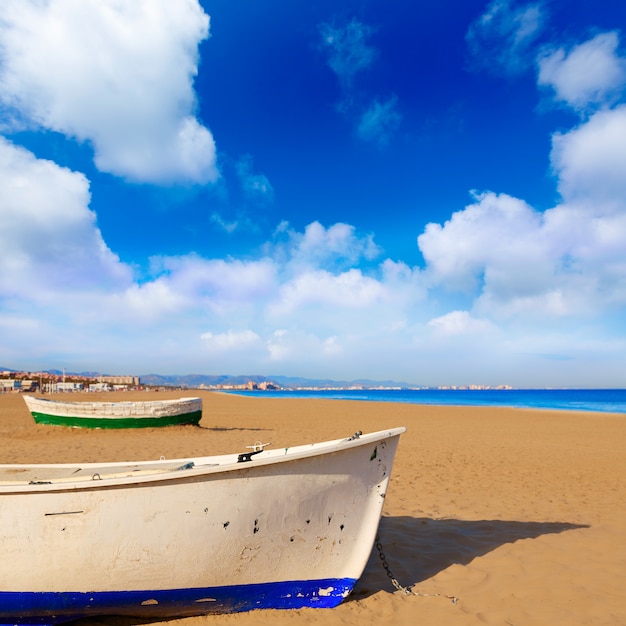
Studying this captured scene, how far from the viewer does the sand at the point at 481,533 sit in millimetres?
3957

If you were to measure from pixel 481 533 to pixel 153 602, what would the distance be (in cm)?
440

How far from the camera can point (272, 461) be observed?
365cm

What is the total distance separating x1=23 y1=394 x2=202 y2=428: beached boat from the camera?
15758 millimetres

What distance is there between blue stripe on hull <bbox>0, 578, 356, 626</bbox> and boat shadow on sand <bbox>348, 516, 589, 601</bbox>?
717mm

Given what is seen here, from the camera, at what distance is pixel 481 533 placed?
605 cm

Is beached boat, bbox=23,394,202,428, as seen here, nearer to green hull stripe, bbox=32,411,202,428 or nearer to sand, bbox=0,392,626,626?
green hull stripe, bbox=32,411,202,428

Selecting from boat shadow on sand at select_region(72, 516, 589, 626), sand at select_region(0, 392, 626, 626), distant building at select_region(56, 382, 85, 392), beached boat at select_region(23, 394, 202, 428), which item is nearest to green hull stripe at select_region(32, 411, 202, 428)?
beached boat at select_region(23, 394, 202, 428)

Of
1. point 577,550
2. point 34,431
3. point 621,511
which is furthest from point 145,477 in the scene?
point 34,431

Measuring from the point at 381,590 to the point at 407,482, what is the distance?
492cm

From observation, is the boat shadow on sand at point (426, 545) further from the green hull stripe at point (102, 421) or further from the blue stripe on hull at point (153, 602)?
the green hull stripe at point (102, 421)

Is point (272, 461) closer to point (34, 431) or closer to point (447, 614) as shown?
point (447, 614)

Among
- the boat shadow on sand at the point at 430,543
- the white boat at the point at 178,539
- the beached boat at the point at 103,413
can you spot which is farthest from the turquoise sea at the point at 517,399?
the white boat at the point at 178,539

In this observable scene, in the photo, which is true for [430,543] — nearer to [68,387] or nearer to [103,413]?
[103,413]

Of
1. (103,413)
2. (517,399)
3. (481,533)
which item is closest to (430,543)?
(481,533)
